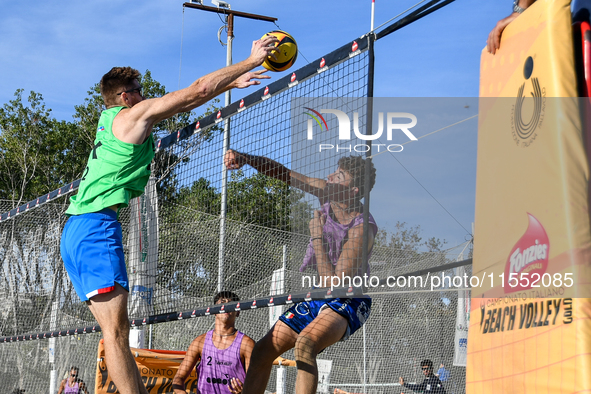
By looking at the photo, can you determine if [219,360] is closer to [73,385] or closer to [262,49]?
[262,49]

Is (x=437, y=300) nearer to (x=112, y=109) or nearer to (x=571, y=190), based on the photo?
(x=112, y=109)

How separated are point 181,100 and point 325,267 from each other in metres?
1.38

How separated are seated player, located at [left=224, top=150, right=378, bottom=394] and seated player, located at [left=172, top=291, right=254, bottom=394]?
1.76m

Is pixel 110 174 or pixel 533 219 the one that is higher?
pixel 110 174

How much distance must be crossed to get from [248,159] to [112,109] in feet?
3.40

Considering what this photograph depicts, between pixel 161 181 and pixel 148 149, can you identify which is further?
pixel 161 181

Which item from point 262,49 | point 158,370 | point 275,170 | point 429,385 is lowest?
point 429,385

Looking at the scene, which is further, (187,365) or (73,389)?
(73,389)

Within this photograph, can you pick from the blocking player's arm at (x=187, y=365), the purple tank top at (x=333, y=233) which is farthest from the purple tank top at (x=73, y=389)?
the purple tank top at (x=333, y=233)

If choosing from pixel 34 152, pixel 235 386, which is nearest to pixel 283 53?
pixel 235 386

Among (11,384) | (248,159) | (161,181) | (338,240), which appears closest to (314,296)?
(338,240)

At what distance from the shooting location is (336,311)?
368 cm

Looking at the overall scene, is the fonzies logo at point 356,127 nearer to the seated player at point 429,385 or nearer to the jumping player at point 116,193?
the jumping player at point 116,193

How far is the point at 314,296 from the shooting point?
3322 mm
